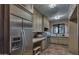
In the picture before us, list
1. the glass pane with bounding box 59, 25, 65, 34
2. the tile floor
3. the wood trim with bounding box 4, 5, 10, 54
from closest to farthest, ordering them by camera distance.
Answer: the wood trim with bounding box 4, 5, 10, 54, the tile floor, the glass pane with bounding box 59, 25, 65, 34

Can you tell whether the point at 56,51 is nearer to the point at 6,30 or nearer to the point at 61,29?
the point at 61,29

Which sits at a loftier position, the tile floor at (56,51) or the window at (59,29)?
the window at (59,29)

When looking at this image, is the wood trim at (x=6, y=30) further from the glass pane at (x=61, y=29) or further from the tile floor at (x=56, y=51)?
the glass pane at (x=61, y=29)

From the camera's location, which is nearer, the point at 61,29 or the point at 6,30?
the point at 6,30

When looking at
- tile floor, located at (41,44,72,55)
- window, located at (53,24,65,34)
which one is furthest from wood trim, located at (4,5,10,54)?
window, located at (53,24,65,34)

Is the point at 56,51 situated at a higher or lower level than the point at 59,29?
lower

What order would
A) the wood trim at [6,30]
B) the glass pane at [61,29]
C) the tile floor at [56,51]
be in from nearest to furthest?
the wood trim at [6,30], the tile floor at [56,51], the glass pane at [61,29]

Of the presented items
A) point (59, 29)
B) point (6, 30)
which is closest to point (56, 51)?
point (59, 29)

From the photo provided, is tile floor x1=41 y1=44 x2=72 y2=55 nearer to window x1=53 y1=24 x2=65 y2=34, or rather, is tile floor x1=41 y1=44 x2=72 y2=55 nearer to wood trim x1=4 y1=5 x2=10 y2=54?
window x1=53 y1=24 x2=65 y2=34

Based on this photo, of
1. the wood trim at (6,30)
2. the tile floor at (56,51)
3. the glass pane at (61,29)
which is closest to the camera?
the wood trim at (6,30)

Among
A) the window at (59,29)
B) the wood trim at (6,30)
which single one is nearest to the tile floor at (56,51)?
the window at (59,29)
